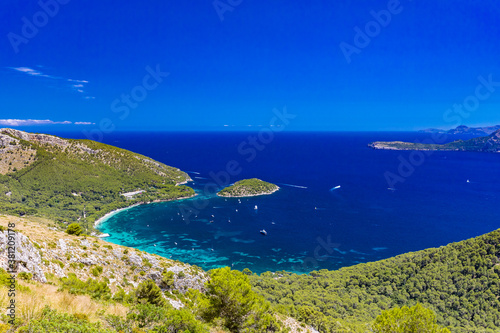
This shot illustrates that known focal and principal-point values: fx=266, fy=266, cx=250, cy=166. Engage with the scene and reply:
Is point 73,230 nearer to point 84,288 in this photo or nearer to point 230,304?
point 84,288

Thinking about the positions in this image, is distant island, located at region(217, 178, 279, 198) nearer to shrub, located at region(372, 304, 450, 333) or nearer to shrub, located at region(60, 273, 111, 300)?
shrub, located at region(60, 273, 111, 300)

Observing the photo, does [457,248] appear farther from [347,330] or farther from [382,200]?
[382,200]

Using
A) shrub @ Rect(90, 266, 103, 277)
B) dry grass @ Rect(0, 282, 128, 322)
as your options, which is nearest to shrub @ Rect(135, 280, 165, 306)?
dry grass @ Rect(0, 282, 128, 322)

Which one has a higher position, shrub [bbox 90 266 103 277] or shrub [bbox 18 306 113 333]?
shrub [bbox 18 306 113 333]

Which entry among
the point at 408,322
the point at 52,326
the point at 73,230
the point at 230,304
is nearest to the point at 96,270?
the point at 73,230

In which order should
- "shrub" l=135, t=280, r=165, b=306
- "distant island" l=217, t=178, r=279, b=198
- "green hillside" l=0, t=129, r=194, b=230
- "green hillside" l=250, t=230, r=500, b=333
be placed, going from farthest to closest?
"distant island" l=217, t=178, r=279, b=198, "green hillside" l=0, t=129, r=194, b=230, "green hillside" l=250, t=230, r=500, b=333, "shrub" l=135, t=280, r=165, b=306

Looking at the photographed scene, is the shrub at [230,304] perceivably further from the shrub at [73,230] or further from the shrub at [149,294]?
the shrub at [73,230]

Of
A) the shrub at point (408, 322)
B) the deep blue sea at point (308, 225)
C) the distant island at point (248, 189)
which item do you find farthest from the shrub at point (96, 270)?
the distant island at point (248, 189)
